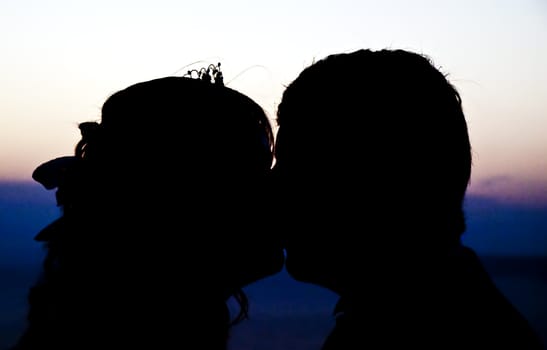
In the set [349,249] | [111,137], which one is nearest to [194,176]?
[111,137]

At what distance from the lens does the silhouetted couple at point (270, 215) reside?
218cm

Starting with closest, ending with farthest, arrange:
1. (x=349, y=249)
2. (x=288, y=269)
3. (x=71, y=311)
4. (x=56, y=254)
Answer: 1. (x=71, y=311)
2. (x=56, y=254)
3. (x=349, y=249)
4. (x=288, y=269)

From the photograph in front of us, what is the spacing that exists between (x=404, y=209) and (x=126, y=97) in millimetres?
1327

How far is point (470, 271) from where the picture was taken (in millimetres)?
2320

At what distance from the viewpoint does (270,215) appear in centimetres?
275

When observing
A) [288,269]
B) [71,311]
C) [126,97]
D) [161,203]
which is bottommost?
[288,269]

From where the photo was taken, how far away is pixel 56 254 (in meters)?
2.24

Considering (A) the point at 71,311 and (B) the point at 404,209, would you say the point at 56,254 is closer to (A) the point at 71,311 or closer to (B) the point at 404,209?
(A) the point at 71,311

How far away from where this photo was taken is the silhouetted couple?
2.18 meters

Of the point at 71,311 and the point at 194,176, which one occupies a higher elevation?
the point at 194,176

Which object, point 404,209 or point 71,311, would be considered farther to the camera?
point 404,209

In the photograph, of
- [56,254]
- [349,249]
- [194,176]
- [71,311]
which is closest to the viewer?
[71,311]

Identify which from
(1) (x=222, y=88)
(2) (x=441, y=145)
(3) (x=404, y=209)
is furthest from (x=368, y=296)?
(1) (x=222, y=88)

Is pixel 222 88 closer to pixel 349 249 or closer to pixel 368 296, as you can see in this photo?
pixel 349 249
